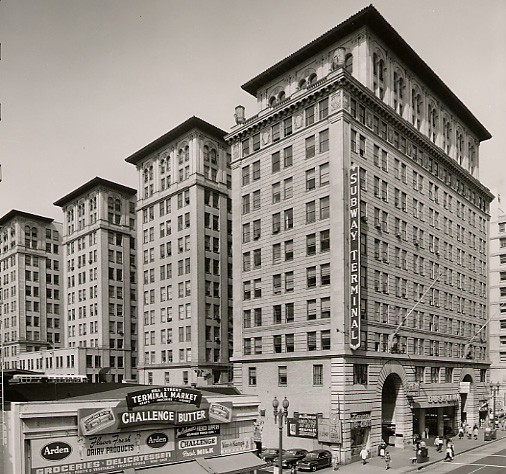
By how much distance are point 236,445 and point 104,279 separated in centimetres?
6685

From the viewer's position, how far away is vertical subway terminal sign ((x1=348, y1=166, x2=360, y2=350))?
171 feet

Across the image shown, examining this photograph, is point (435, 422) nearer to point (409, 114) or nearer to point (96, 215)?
point (409, 114)

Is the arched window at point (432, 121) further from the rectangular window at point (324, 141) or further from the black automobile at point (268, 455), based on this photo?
the black automobile at point (268, 455)

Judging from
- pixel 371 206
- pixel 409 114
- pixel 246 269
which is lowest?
pixel 246 269

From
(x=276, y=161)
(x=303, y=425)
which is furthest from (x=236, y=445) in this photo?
(x=276, y=161)

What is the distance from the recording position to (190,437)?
33.7 m

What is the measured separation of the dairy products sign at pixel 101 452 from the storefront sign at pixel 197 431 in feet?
1.98

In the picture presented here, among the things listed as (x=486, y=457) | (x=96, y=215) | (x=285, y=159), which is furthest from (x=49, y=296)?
(x=486, y=457)

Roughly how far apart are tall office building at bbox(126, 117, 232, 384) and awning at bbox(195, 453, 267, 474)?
137 ft

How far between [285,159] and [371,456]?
30.8 meters

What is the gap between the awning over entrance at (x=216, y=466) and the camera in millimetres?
31484

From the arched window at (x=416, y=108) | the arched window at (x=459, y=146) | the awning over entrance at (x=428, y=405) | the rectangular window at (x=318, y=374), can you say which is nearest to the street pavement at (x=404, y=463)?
the awning over entrance at (x=428, y=405)

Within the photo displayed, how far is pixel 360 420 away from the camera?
52.7 metres

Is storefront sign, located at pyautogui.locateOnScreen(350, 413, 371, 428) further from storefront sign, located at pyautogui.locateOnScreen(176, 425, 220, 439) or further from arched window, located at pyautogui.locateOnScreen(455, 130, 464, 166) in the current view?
arched window, located at pyautogui.locateOnScreen(455, 130, 464, 166)
